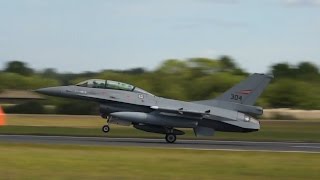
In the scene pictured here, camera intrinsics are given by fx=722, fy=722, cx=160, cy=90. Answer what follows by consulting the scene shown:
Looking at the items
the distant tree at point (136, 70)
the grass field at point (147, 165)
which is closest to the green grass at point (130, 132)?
the grass field at point (147, 165)

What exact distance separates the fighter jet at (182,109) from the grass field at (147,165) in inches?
342

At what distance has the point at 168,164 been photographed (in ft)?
65.2

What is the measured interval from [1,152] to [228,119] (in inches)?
550

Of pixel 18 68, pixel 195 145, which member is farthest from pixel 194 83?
pixel 195 145

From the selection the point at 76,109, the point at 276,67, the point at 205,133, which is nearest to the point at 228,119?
the point at 205,133

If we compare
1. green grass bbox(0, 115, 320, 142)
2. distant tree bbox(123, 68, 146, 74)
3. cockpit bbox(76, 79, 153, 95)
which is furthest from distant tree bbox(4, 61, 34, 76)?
cockpit bbox(76, 79, 153, 95)

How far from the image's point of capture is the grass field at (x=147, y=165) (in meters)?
16.9

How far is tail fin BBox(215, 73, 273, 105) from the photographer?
34.1m

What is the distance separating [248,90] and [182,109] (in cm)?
325

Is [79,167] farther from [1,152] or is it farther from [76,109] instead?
[76,109]

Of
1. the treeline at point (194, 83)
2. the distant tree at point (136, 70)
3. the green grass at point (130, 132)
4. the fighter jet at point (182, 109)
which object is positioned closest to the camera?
the fighter jet at point (182, 109)

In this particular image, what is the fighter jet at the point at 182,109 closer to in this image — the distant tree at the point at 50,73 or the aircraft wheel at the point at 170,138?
the aircraft wheel at the point at 170,138

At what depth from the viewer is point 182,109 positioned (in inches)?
1339

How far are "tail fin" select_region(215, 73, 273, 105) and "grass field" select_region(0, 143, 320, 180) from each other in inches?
353
